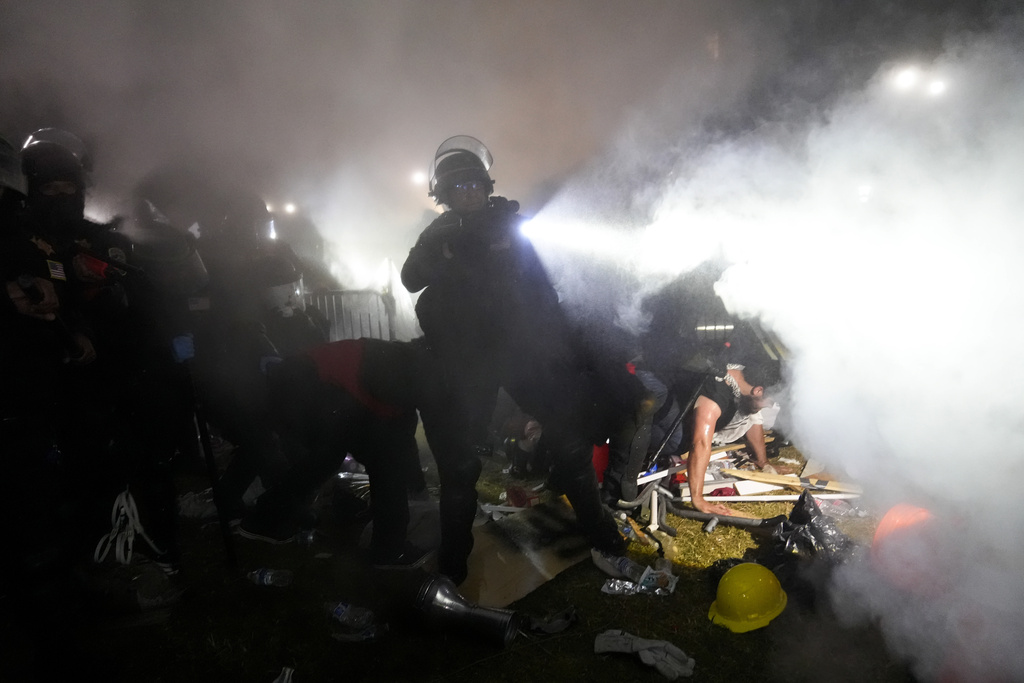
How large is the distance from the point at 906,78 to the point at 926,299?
1.19 m

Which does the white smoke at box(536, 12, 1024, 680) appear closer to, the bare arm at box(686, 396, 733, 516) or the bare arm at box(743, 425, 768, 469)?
the bare arm at box(686, 396, 733, 516)

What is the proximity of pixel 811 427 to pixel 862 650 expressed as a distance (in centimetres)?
229

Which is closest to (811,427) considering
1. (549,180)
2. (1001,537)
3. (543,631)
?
(1001,537)

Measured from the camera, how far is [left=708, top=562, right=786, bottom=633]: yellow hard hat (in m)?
2.49

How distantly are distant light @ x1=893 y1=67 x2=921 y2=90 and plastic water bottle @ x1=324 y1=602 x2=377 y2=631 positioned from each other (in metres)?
4.28

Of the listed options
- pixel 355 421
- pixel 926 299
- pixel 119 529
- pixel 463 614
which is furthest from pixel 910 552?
pixel 119 529

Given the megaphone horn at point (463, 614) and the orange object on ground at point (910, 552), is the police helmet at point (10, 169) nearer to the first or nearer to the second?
the megaphone horn at point (463, 614)

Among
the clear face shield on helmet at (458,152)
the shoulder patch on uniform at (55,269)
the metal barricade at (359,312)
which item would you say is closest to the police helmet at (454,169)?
the clear face shield on helmet at (458,152)

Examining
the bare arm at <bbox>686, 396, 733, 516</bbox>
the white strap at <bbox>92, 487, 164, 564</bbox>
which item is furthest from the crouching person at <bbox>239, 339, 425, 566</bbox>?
the bare arm at <bbox>686, 396, 733, 516</bbox>

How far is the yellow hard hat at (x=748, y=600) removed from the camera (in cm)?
249

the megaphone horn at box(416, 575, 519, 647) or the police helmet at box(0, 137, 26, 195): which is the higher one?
the police helmet at box(0, 137, 26, 195)

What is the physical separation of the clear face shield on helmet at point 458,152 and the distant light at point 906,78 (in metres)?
2.53

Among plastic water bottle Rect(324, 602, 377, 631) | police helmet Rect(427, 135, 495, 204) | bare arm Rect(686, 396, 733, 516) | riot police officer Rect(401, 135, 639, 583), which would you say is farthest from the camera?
bare arm Rect(686, 396, 733, 516)

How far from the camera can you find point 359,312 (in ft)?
32.8
